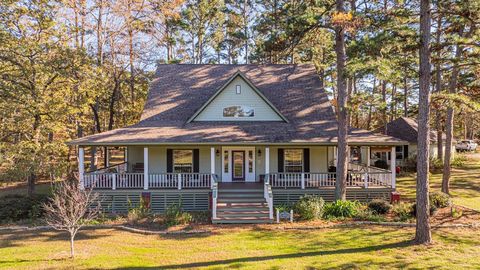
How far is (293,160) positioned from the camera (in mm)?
17609

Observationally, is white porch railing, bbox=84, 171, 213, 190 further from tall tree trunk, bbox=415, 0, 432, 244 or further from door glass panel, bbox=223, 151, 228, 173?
tall tree trunk, bbox=415, 0, 432, 244

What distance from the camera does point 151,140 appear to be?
49.5 feet

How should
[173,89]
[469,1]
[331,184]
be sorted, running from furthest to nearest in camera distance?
[173,89]
[331,184]
[469,1]

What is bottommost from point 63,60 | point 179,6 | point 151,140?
point 151,140

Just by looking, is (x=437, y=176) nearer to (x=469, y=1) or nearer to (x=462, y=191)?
(x=462, y=191)

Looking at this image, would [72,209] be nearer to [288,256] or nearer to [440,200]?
[288,256]

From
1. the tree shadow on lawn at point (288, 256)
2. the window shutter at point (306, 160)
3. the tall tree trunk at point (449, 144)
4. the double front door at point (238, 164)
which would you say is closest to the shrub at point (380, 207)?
the tree shadow on lawn at point (288, 256)

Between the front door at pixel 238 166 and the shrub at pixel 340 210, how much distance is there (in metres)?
5.35

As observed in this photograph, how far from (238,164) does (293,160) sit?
9.96ft

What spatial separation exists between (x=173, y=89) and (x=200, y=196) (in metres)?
8.40

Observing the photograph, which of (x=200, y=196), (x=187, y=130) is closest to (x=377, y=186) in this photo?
(x=200, y=196)

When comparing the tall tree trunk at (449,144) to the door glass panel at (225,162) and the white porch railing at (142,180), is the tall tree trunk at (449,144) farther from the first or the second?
the white porch railing at (142,180)

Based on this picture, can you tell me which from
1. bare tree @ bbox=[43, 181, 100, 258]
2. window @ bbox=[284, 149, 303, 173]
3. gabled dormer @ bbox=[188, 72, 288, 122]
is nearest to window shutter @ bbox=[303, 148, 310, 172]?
window @ bbox=[284, 149, 303, 173]

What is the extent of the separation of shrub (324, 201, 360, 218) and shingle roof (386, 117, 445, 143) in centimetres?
1929
